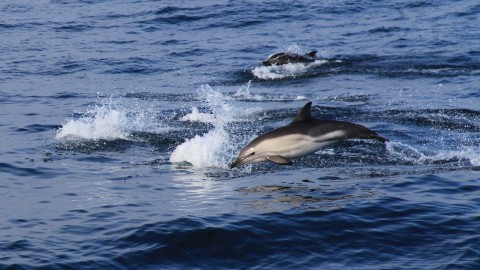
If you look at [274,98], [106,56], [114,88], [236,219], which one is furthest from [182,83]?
[236,219]

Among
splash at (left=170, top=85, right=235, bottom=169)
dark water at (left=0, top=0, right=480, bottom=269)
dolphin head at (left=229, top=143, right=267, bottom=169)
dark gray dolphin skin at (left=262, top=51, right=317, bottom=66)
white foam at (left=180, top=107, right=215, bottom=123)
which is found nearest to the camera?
dark water at (left=0, top=0, right=480, bottom=269)

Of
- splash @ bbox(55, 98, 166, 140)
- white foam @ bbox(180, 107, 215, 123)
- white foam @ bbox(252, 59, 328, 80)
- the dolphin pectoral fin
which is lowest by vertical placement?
white foam @ bbox(252, 59, 328, 80)

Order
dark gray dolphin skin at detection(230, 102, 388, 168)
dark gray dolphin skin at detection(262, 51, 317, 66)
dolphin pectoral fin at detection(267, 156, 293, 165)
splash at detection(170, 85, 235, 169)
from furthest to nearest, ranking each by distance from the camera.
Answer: dark gray dolphin skin at detection(262, 51, 317, 66) → splash at detection(170, 85, 235, 169) → dark gray dolphin skin at detection(230, 102, 388, 168) → dolphin pectoral fin at detection(267, 156, 293, 165)

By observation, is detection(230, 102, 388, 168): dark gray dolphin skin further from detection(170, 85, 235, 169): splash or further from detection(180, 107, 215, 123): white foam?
detection(180, 107, 215, 123): white foam

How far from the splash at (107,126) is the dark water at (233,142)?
5 centimetres

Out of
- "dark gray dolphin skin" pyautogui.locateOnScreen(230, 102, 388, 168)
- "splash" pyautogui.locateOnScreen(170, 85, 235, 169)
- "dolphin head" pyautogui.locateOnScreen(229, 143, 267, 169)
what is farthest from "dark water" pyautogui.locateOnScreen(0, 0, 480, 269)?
"dark gray dolphin skin" pyautogui.locateOnScreen(230, 102, 388, 168)

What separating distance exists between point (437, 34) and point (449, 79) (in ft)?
24.5

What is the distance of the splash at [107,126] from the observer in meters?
19.4

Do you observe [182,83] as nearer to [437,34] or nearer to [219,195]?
[437,34]

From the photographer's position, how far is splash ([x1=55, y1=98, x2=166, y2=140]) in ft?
63.8

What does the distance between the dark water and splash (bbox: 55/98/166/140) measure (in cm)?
5

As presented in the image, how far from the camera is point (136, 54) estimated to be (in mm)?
32156

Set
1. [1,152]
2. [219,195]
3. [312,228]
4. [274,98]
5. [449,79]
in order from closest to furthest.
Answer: [312,228] → [219,195] → [1,152] → [274,98] → [449,79]

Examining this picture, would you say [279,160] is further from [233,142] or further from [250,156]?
[233,142]
